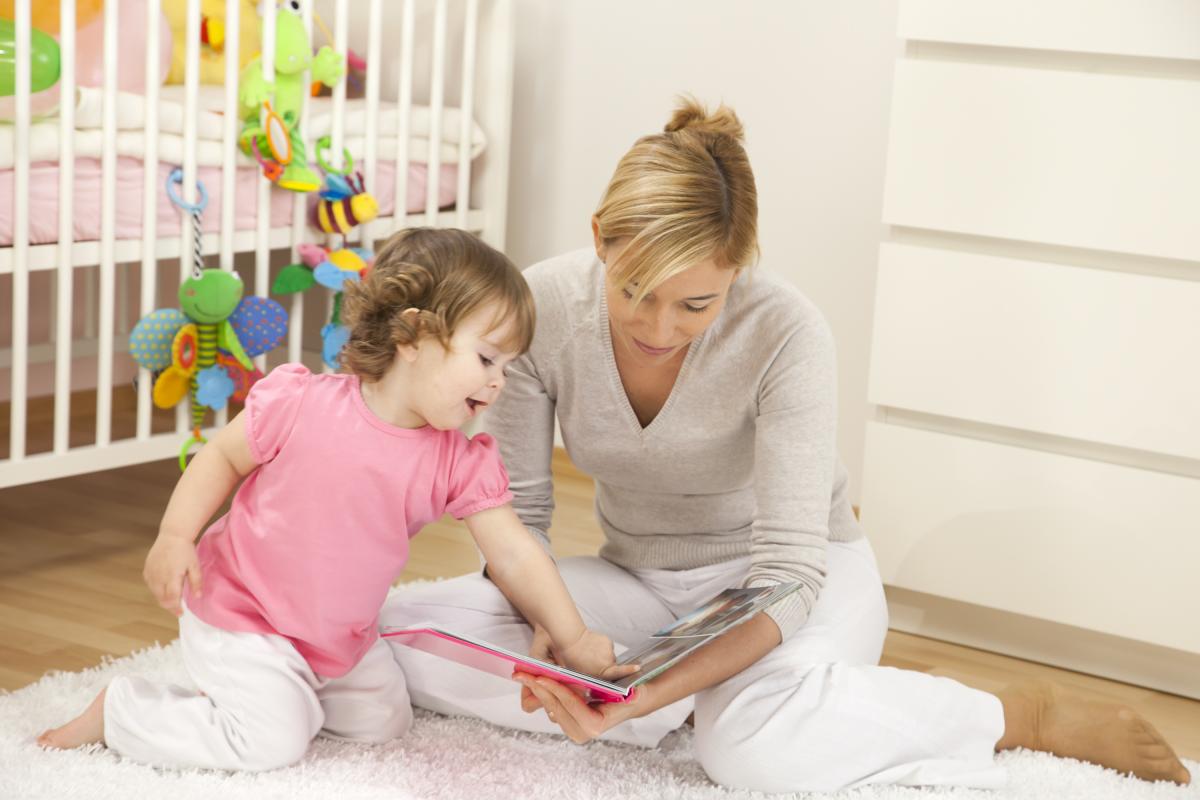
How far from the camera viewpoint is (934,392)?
6.23 feet

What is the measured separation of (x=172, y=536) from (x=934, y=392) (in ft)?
3.30

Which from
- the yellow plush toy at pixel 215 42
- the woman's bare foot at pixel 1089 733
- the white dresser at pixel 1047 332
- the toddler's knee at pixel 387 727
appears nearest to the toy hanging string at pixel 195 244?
the yellow plush toy at pixel 215 42

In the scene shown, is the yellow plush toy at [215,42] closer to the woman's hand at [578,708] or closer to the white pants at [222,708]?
the white pants at [222,708]

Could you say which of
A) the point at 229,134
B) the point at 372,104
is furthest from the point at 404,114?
the point at 229,134

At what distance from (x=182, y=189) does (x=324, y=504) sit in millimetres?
897

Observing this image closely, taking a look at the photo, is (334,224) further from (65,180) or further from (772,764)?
(772,764)

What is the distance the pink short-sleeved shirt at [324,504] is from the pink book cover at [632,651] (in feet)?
0.26

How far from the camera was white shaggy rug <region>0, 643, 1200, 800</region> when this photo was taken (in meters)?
1.33

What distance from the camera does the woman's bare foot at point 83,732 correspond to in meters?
1.39

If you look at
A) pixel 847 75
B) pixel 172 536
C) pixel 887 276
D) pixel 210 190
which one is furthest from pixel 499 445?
pixel 847 75

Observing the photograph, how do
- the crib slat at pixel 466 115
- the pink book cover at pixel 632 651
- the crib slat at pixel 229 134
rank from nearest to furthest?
the pink book cover at pixel 632 651
the crib slat at pixel 229 134
the crib slat at pixel 466 115

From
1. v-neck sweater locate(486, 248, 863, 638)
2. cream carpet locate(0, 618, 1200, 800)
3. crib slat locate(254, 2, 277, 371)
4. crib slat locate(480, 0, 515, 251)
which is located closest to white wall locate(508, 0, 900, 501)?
crib slat locate(480, 0, 515, 251)

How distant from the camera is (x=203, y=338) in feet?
6.98

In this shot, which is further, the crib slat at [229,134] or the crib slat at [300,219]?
the crib slat at [300,219]
